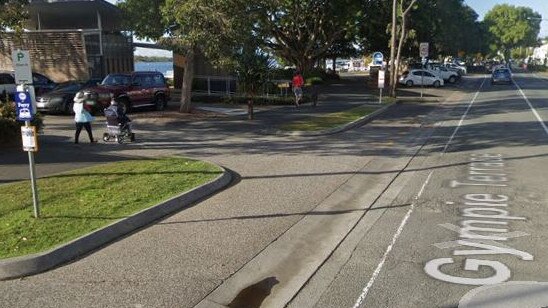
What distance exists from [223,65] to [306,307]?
15218mm

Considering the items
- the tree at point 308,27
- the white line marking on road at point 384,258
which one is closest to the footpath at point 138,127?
the white line marking on road at point 384,258

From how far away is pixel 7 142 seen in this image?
13.3 meters

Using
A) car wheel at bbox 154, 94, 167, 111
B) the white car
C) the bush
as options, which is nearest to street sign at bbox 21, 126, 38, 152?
the bush

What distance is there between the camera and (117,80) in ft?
73.5

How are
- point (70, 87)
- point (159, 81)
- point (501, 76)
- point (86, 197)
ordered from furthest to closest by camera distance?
point (501, 76), point (159, 81), point (70, 87), point (86, 197)

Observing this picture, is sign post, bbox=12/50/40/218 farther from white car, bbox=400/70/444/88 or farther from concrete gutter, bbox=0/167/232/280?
white car, bbox=400/70/444/88

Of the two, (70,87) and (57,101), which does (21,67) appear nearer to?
(57,101)

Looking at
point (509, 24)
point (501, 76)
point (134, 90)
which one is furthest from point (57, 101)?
point (509, 24)

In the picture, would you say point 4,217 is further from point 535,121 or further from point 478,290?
point 535,121

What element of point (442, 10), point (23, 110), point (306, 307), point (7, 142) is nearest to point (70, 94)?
point (7, 142)

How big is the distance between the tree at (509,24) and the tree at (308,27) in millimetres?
122983

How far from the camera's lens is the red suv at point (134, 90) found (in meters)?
21.4

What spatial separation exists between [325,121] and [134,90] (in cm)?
813

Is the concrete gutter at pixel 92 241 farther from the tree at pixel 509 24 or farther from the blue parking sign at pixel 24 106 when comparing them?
the tree at pixel 509 24
